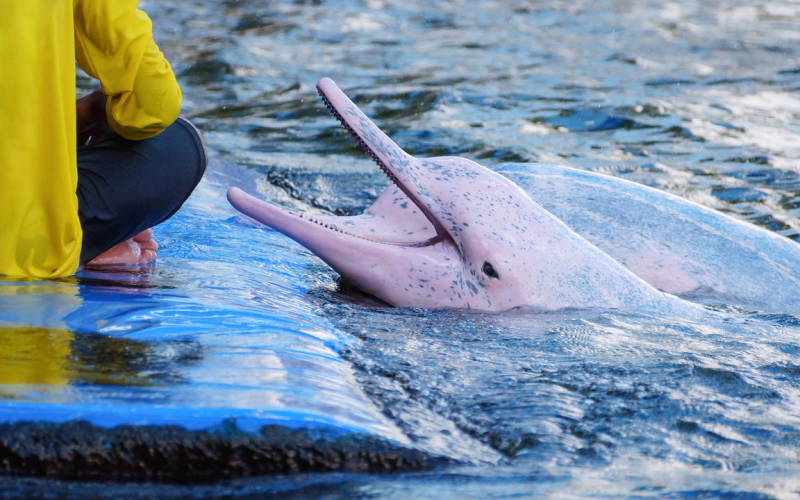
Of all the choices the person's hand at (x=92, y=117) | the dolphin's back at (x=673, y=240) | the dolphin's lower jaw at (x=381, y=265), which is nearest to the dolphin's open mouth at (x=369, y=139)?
the dolphin's lower jaw at (x=381, y=265)

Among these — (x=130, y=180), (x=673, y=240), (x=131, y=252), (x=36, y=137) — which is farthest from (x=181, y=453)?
(x=673, y=240)

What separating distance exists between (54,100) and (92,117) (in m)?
0.76

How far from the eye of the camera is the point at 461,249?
416 cm

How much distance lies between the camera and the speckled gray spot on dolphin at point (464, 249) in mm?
4074

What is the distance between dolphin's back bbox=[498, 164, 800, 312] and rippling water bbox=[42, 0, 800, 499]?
0.55 metres

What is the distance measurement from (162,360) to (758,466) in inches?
60.1

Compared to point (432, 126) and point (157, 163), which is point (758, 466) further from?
point (432, 126)

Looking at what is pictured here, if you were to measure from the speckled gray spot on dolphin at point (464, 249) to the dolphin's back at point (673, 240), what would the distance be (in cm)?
72


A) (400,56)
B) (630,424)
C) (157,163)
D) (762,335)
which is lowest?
(400,56)

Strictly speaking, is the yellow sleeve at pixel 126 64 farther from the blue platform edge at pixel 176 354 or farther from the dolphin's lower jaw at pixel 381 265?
the dolphin's lower jaw at pixel 381 265

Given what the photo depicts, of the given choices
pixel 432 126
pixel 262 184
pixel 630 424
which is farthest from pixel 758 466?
pixel 432 126

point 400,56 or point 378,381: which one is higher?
point 378,381

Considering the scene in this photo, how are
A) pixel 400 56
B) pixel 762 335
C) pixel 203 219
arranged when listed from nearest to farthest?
1. pixel 762 335
2. pixel 203 219
3. pixel 400 56

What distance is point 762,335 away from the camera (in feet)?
12.6
